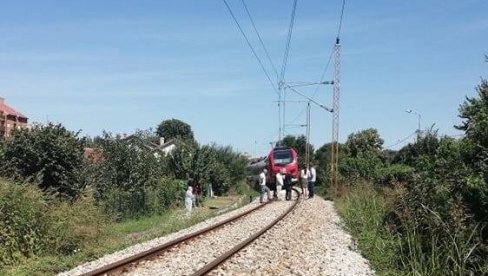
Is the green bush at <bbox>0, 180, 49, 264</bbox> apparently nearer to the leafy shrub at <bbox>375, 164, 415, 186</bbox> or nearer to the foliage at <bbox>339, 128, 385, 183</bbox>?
the leafy shrub at <bbox>375, 164, 415, 186</bbox>

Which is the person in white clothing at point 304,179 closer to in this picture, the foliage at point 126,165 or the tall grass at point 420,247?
the foliage at point 126,165

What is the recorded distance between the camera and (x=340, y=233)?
18562mm

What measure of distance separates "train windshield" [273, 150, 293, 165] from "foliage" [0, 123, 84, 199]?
23.7m

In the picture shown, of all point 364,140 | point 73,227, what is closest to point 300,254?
point 73,227

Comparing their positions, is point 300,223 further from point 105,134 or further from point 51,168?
point 105,134

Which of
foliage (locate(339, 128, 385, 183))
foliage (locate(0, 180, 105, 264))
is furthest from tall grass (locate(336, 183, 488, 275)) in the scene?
foliage (locate(339, 128, 385, 183))

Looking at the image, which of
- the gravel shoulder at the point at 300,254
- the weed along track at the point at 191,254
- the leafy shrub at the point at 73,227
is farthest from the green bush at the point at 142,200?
the gravel shoulder at the point at 300,254

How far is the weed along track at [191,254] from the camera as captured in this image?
1166 cm

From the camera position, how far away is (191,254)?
46.3 feet

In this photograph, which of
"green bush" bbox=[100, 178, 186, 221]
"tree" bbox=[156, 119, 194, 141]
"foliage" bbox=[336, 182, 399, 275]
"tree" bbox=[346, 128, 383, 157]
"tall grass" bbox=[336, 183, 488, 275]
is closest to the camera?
"tall grass" bbox=[336, 183, 488, 275]

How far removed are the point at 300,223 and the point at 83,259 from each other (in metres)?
9.24

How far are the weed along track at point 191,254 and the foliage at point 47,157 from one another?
6.71m

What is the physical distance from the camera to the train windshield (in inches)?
1826

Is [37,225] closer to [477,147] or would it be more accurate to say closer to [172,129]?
[477,147]
